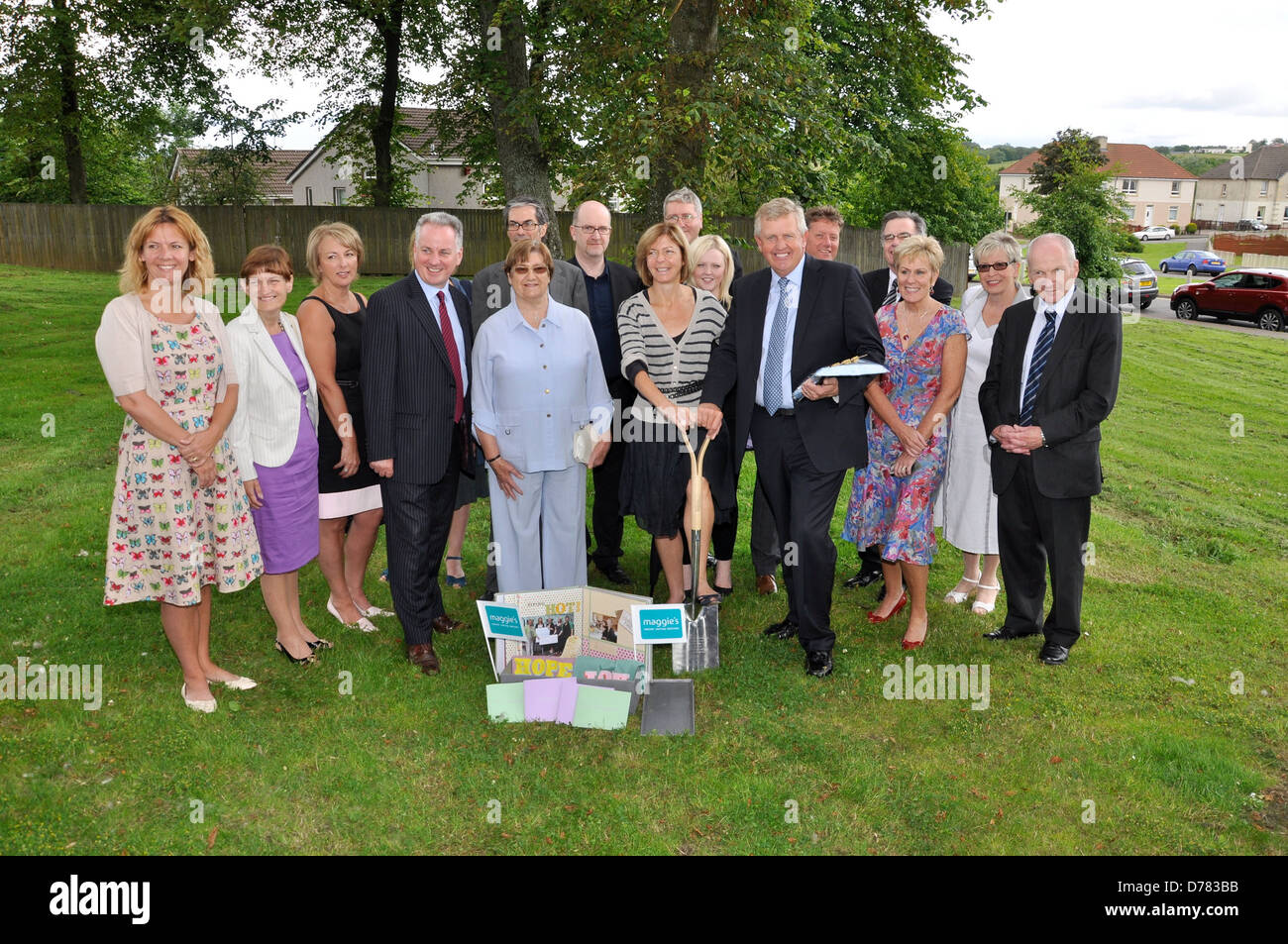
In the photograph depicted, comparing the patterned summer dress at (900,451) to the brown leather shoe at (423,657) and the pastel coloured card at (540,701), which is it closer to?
the pastel coloured card at (540,701)

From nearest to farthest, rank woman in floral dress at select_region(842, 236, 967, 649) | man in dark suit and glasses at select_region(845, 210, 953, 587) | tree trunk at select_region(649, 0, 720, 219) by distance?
woman in floral dress at select_region(842, 236, 967, 649)
man in dark suit and glasses at select_region(845, 210, 953, 587)
tree trunk at select_region(649, 0, 720, 219)

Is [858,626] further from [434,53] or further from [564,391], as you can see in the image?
[434,53]

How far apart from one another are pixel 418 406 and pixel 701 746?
7.49 ft

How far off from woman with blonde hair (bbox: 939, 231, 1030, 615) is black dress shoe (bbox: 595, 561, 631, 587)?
218cm

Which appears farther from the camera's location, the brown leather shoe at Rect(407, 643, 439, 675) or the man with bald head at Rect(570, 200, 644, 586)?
the man with bald head at Rect(570, 200, 644, 586)

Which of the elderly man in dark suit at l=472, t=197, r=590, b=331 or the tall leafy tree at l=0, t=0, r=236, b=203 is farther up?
the tall leafy tree at l=0, t=0, r=236, b=203

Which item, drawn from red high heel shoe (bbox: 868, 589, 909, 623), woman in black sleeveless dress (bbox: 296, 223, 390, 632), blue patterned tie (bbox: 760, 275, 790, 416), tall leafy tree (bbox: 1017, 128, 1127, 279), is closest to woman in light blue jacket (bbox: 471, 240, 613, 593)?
woman in black sleeveless dress (bbox: 296, 223, 390, 632)

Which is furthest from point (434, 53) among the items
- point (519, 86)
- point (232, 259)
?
point (232, 259)

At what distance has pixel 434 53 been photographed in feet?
65.6

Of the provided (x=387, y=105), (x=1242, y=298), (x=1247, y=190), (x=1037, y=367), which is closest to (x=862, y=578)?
(x=1037, y=367)

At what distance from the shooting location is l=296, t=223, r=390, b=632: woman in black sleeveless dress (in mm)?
5062

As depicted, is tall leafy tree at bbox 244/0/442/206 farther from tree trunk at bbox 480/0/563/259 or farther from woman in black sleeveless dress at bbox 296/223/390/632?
woman in black sleeveless dress at bbox 296/223/390/632

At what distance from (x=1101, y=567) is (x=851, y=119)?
19.0m

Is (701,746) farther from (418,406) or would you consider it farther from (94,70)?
(94,70)
